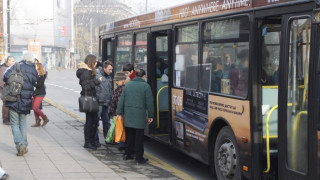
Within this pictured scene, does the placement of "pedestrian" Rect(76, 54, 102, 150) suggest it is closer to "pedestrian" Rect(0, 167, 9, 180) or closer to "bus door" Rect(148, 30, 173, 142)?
"bus door" Rect(148, 30, 173, 142)

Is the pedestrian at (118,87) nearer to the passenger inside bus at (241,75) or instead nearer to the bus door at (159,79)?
the bus door at (159,79)

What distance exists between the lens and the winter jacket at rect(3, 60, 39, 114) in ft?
30.9

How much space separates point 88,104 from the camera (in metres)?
10.3

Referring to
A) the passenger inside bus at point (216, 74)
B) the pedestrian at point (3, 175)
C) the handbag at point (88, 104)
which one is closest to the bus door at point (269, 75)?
the passenger inside bus at point (216, 74)

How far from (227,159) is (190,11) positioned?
262 cm

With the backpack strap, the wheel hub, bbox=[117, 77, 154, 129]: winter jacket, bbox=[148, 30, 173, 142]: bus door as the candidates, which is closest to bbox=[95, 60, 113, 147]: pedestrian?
bbox=[148, 30, 173, 142]: bus door

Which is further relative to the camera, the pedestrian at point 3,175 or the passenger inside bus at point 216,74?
the passenger inside bus at point 216,74

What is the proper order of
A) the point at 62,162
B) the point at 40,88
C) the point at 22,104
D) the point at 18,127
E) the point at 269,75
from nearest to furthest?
the point at 269,75, the point at 62,162, the point at 22,104, the point at 18,127, the point at 40,88

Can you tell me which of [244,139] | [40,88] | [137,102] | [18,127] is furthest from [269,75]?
[40,88]

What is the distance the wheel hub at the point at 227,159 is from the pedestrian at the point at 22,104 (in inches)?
139

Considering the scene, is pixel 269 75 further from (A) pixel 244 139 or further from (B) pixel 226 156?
(B) pixel 226 156

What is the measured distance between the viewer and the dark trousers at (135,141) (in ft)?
31.4

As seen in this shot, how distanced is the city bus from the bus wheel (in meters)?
0.01

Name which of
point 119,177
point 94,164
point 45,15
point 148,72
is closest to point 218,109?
point 119,177
